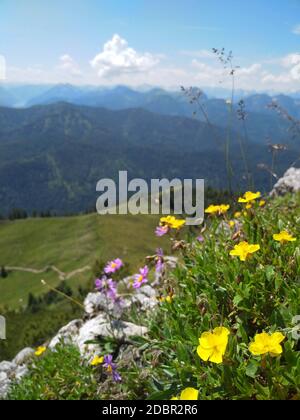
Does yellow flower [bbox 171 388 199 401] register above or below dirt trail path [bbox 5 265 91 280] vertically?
above

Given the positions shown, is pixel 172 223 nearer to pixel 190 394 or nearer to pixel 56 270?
pixel 190 394

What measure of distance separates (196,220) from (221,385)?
2.24m

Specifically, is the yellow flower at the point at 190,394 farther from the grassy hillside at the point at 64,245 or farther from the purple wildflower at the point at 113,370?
the grassy hillside at the point at 64,245

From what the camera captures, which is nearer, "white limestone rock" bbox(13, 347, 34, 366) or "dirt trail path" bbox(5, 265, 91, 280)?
"white limestone rock" bbox(13, 347, 34, 366)

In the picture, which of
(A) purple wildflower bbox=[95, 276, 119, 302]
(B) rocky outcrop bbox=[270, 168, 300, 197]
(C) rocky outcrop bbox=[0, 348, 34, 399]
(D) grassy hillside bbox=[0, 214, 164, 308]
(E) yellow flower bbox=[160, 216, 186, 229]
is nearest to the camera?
(E) yellow flower bbox=[160, 216, 186, 229]

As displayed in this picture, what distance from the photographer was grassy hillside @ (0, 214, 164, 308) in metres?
139

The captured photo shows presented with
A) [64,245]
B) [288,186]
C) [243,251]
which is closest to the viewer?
[243,251]

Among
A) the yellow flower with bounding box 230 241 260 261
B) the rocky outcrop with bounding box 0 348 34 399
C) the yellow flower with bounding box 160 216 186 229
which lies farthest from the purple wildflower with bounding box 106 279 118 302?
the yellow flower with bounding box 230 241 260 261

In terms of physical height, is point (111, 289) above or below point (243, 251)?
below

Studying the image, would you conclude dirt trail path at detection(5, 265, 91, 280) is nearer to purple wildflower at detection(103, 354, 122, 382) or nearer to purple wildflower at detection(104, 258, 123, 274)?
purple wildflower at detection(104, 258, 123, 274)

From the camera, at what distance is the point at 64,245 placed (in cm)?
16738

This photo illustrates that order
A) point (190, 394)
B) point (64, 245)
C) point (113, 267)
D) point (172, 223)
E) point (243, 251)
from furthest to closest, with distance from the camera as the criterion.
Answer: point (64, 245) < point (113, 267) < point (172, 223) < point (243, 251) < point (190, 394)

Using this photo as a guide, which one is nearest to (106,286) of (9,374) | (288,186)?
(9,374)

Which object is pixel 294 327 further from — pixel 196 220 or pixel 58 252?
pixel 58 252
